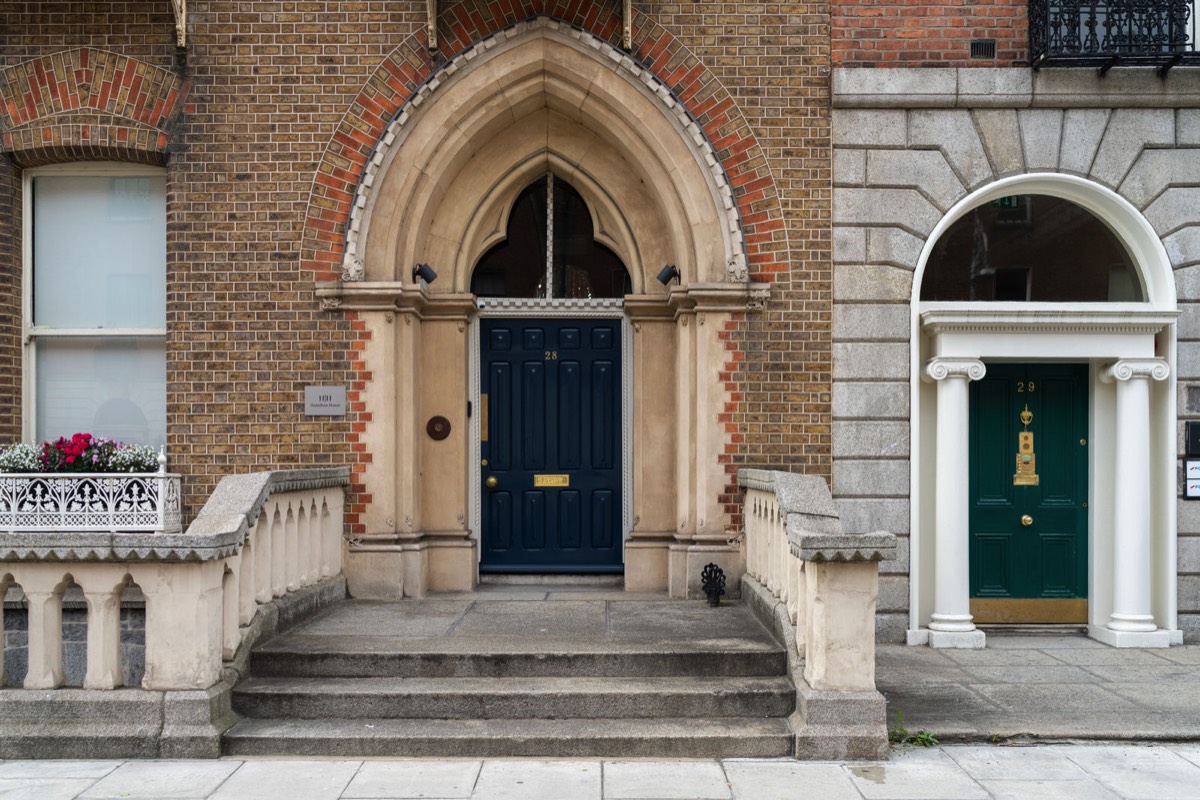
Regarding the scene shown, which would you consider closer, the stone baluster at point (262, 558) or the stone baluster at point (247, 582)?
the stone baluster at point (247, 582)

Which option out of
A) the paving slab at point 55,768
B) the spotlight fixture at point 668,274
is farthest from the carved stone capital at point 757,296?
the paving slab at point 55,768

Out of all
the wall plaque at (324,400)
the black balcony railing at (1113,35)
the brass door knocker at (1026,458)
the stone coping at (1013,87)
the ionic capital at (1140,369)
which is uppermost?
the black balcony railing at (1113,35)

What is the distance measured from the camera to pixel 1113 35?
8547mm

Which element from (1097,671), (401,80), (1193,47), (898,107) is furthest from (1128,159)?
(401,80)

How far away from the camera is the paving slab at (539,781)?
533 centimetres

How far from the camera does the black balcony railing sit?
851 cm

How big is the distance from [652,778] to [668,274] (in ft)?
15.6

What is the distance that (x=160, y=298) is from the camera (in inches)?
359

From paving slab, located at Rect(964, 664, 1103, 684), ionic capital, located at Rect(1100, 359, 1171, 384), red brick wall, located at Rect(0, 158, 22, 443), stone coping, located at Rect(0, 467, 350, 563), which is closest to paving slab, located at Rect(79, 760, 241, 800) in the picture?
stone coping, located at Rect(0, 467, 350, 563)

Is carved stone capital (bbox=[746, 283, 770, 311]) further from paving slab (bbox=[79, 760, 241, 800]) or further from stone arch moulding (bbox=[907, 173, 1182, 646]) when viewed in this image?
paving slab (bbox=[79, 760, 241, 800])

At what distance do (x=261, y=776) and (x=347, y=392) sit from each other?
382 centimetres

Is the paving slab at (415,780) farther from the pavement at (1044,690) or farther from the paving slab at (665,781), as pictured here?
the pavement at (1044,690)

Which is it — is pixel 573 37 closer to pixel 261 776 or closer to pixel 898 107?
pixel 898 107

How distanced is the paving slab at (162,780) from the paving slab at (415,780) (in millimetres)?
767
